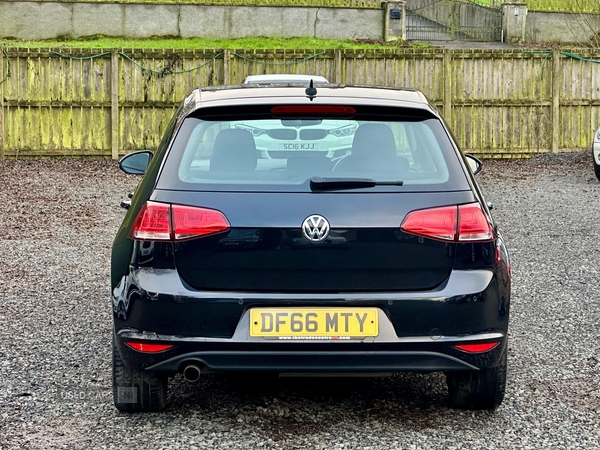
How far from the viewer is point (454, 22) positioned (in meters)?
39.9

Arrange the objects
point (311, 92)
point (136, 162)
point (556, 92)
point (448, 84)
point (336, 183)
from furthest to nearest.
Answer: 1. point (556, 92)
2. point (448, 84)
3. point (136, 162)
4. point (311, 92)
5. point (336, 183)

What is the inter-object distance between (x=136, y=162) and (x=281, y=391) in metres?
1.65

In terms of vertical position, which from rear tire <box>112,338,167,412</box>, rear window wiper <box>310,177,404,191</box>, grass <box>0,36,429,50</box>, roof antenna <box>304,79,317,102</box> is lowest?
rear tire <box>112,338,167,412</box>

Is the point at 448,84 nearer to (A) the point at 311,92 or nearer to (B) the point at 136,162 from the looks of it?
(B) the point at 136,162

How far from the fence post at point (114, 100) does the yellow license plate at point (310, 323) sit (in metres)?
15.3

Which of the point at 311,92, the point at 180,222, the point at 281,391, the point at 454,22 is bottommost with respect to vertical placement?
the point at 281,391

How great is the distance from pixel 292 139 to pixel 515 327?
2.52 metres

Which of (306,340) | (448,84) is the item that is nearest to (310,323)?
(306,340)

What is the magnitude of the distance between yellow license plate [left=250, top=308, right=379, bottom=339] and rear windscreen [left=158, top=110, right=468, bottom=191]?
1.70 ft

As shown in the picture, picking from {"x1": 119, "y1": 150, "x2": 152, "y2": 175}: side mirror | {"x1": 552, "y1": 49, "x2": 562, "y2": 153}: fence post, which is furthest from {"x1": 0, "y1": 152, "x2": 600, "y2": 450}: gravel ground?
{"x1": 552, "y1": 49, "x2": 562, "y2": 153}: fence post

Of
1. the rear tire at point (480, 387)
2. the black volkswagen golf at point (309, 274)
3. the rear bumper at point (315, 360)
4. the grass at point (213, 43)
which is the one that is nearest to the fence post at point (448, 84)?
the grass at point (213, 43)

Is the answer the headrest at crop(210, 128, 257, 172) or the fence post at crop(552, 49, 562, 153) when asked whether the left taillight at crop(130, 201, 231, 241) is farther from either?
the fence post at crop(552, 49, 562, 153)

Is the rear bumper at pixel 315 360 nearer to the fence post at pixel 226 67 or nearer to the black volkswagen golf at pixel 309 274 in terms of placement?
the black volkswagen golf at pixel 309 274

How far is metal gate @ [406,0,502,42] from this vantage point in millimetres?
38406
